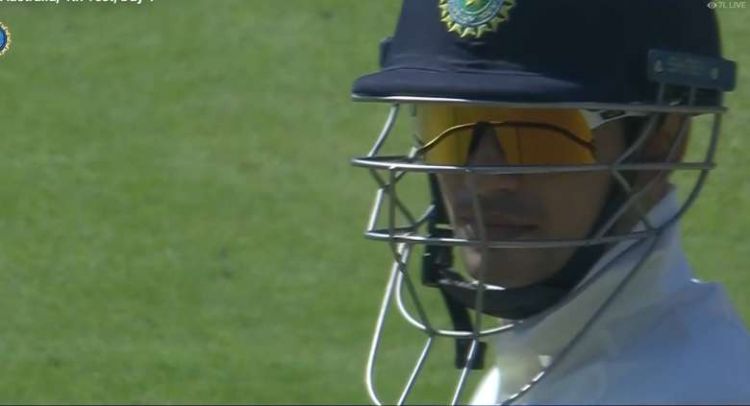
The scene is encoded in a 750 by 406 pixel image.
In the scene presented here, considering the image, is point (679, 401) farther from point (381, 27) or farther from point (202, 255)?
point (381, 27)

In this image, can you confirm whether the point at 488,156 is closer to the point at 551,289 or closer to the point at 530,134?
the point at 530,134

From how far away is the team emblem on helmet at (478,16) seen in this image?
6.58 ft

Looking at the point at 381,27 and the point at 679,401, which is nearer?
the point at 679,401

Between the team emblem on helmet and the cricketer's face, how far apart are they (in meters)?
0.14

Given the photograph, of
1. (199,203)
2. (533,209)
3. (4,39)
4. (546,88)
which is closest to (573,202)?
(533,209)

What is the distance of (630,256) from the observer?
200cm

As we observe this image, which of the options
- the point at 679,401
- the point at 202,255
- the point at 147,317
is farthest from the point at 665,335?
the point at 202,255

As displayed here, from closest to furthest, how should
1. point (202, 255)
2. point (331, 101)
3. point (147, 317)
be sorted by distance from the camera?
point (147, 317) → point (202, 255) → point (331, 101)

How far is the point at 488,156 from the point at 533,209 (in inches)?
3.6

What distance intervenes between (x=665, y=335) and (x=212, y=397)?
3.39 meters

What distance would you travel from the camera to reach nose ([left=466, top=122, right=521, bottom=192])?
202 cm

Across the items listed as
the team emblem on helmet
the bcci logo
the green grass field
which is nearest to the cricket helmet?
the team emblem on helmet

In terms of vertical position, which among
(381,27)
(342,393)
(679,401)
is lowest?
(342,393)

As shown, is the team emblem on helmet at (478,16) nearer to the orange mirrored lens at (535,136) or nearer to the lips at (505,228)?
the orange mirrored lens at (535,136)
